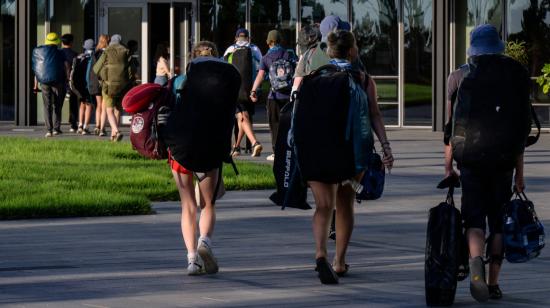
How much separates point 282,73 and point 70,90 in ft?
33.2

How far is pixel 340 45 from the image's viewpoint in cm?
938

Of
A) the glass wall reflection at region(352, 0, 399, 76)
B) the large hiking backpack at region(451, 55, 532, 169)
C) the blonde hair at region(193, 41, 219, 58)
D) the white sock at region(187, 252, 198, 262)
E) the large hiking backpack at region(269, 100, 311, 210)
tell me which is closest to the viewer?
the large hiking backpack at region(451, 55, 532, 169)

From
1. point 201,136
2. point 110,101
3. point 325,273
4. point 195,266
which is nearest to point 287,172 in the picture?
point 201,136

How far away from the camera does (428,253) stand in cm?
820

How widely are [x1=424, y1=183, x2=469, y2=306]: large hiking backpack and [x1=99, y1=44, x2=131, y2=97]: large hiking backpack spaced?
15.0 m

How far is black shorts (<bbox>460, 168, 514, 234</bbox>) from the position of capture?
8.33 meters

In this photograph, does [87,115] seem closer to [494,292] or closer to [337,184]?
[337,184]

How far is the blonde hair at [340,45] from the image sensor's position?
30.7 feet

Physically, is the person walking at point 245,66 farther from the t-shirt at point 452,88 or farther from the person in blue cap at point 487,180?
the person in blue cap at point 487,180

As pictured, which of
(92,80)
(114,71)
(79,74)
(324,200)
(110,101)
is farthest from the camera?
(79,74)

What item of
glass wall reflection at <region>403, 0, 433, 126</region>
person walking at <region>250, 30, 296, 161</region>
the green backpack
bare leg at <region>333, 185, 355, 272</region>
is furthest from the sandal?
glass wall reflection at <region>403, 0, 433, 126</region>

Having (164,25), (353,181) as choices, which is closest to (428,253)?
(353,181)

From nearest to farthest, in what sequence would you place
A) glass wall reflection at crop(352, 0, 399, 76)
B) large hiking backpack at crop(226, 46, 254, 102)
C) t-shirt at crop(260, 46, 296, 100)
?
t-shirt at crop(260, 46, 296, 100)
large hiking backpack at crop(226, 46, 254, 102)
glass wall reflection at crop(352, 0, 399, 76)

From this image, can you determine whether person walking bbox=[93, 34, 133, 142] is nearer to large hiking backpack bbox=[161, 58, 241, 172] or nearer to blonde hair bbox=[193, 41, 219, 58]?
blonde hair bbox=[193, 41, 219, 58]
